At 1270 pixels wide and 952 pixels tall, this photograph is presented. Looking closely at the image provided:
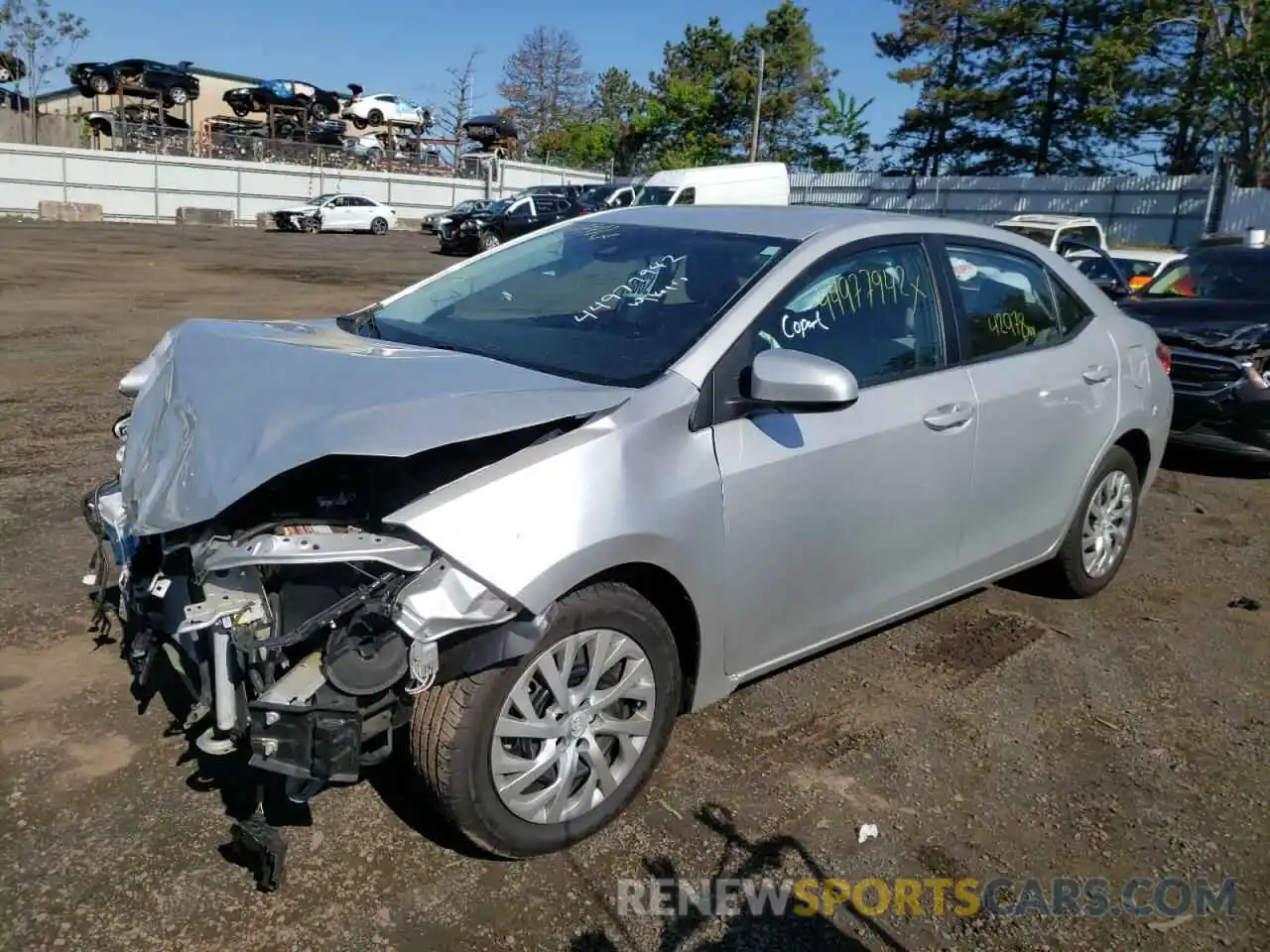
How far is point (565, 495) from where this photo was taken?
267cm

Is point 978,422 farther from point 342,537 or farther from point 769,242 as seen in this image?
point 342,537

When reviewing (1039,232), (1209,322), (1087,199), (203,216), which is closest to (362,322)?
(1209,322)

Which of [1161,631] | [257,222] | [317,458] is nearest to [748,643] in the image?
[317,458]

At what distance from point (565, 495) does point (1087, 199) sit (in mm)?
36066

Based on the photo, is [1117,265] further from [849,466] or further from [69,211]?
[69,211]

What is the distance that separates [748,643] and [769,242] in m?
1.37

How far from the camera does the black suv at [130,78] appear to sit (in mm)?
44312

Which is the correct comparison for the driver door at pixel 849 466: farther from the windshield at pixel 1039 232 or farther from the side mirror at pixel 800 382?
the windshield at pixel 1039 232

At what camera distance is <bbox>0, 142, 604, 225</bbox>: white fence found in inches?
1401

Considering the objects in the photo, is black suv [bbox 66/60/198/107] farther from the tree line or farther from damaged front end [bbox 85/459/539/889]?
damaged front end [bbox 85/459/539/889]

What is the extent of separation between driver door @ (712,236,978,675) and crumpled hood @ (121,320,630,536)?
20.6 inches

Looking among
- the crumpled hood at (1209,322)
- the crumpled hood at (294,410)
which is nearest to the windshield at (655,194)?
the crumpled hood at (1209,322)

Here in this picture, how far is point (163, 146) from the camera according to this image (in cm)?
3925

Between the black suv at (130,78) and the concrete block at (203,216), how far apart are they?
10155 millimetres
